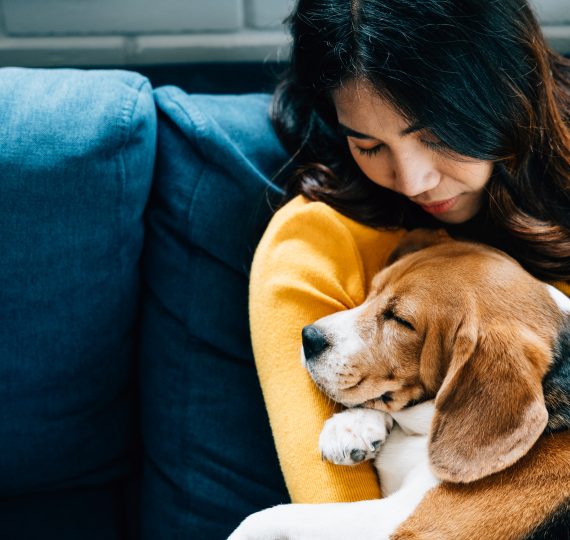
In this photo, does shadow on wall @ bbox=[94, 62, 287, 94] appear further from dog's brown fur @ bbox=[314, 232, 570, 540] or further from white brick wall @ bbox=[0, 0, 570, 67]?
dog's brown fur @ bbox=[314, 232, 570, 540]

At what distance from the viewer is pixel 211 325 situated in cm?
159

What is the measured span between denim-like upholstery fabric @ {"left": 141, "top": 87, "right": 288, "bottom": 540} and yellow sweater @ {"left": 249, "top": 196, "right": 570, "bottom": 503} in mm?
135

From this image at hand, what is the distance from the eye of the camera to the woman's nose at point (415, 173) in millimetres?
1328

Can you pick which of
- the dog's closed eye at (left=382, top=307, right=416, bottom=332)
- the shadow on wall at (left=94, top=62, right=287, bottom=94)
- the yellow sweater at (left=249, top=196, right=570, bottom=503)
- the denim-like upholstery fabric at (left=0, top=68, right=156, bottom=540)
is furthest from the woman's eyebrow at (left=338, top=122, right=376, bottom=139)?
the shadow on wall at (left=94, top=62, right=287, bottom=94)

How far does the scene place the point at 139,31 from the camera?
76.7 inches

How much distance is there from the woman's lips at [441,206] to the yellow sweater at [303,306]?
128 millimetres

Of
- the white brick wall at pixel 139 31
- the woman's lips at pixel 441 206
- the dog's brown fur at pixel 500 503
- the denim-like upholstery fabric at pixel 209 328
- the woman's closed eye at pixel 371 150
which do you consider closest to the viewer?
the dog's brown fur at pixel 500 503

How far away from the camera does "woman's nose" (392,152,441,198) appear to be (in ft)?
4.36

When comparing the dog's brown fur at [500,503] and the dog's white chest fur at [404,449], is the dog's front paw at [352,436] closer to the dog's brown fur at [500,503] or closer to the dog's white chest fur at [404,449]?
the dog's white chest fur at [404,449]

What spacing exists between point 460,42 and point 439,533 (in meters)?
0.86

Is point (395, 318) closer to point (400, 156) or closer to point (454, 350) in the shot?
point (454, 350)

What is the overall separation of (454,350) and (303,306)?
34 centimetres

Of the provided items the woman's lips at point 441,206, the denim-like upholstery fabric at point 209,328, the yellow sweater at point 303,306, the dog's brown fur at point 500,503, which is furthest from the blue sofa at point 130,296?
the dog's brown fur at point 500,503

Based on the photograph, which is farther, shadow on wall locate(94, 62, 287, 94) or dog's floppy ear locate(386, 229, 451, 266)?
shadow on wall locate(94, 62, 287, 94)
